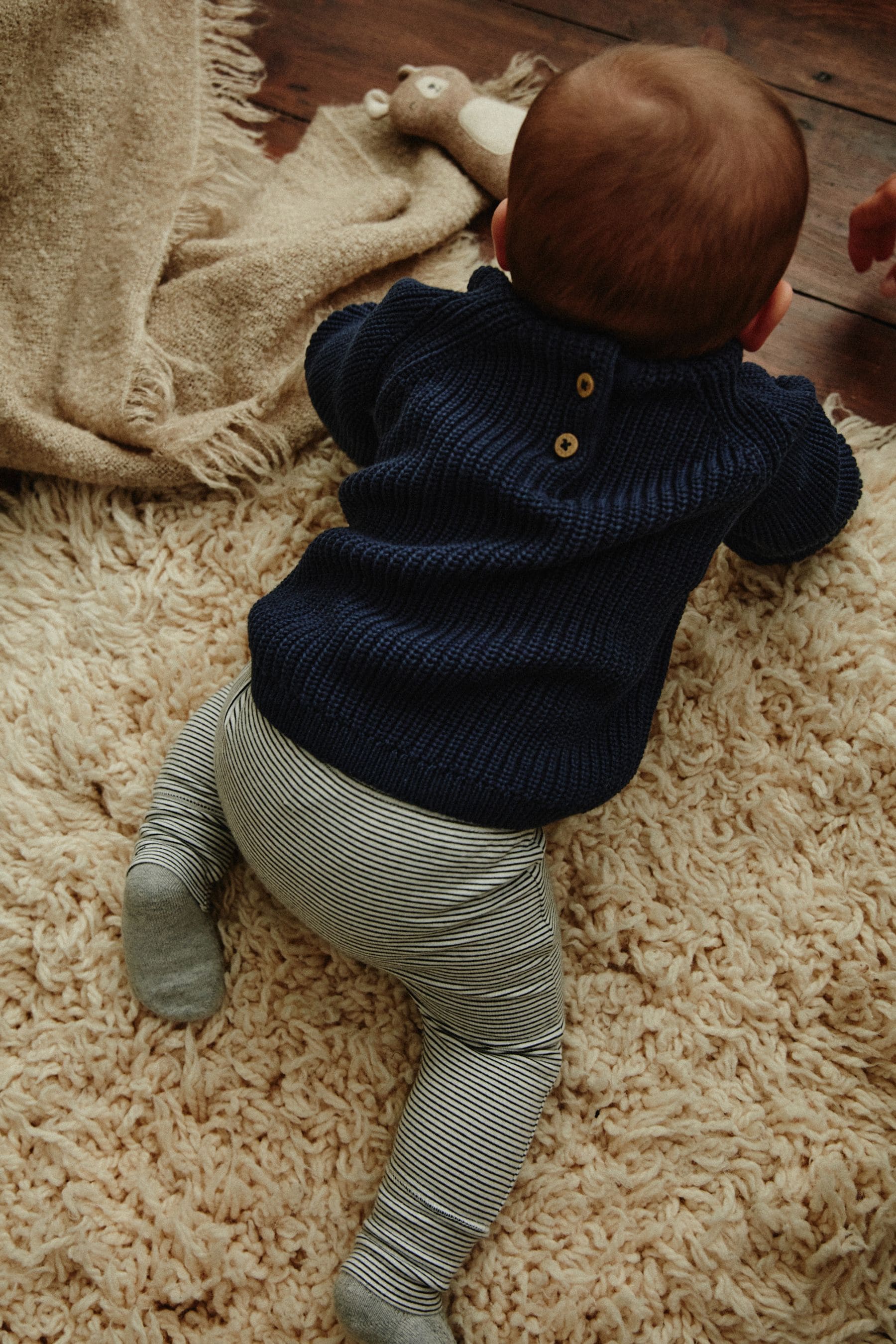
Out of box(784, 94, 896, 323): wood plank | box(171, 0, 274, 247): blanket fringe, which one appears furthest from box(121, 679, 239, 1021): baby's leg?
box(784, 94, 896, 323): wood plank

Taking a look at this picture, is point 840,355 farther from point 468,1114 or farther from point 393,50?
point 468,1114

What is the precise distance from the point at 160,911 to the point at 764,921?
19.6 inches

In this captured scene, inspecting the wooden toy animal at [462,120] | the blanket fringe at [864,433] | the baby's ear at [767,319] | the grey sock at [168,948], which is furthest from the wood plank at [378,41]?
the grey sock at [168,948]

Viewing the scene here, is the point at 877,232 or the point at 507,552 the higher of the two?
the point at 877,232

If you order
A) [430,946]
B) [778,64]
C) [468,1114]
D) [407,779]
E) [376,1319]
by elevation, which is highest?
[778,64]

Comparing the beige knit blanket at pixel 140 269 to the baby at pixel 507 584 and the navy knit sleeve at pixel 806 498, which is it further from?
the navy knit sleeve at pixel 806 498

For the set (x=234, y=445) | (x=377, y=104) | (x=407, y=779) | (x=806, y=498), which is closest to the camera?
(x=407, y=779)

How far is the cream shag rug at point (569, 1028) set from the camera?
823mm

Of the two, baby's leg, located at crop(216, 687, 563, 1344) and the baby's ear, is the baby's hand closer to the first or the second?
the baby's ear

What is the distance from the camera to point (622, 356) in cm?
67

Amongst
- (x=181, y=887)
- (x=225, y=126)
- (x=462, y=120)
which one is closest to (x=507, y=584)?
(x=181, y=887)

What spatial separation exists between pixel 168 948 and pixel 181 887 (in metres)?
0.05

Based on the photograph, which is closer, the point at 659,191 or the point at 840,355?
the point at 659,191

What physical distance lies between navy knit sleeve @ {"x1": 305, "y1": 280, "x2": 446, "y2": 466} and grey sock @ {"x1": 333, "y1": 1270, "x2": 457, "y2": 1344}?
2.15ft
